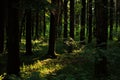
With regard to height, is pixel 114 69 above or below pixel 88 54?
below

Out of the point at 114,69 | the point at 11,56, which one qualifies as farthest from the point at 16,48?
the point at 114,69

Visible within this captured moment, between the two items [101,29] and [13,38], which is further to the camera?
[101,29]

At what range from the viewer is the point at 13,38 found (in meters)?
11.7

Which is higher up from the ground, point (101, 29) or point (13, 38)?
point (101, 29)

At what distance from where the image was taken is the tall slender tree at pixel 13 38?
38.3 ft

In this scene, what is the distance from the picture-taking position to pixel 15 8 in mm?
11859

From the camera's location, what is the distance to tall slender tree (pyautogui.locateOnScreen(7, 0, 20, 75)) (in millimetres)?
11688

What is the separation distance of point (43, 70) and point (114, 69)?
12.0ft

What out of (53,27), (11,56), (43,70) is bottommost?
(43,70)

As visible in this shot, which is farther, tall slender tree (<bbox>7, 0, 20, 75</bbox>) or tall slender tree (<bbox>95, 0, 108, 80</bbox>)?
tall slender tree (<bbox>95, 0, 108, 80</bbox>)

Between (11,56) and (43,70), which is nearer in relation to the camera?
(11,56)

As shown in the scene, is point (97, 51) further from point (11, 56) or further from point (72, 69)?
point (72, 69)

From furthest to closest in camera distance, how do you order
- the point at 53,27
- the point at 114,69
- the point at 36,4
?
the point at 53,27
the point at 114,69
the point at 36,4

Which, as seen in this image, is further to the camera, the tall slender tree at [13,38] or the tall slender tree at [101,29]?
the tall slender tree at [101,29]
